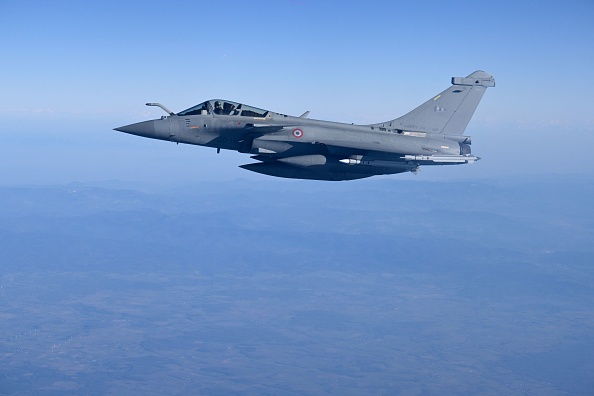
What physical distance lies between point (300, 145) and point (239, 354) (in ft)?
529

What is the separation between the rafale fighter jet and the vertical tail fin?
1.76 meters

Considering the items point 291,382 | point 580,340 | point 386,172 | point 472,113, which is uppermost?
point 472,113

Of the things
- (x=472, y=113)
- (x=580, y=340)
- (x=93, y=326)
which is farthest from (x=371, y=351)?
(x=472, y=113)

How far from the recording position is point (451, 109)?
92.7ft

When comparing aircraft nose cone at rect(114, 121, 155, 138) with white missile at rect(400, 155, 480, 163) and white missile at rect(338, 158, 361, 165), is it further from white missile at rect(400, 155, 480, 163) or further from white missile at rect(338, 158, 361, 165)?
white missile at rect(400, 155, 480, 163)

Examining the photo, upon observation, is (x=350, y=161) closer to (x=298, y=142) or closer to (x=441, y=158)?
(x=298, y=142)

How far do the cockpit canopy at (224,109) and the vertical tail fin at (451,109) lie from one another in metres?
6.72

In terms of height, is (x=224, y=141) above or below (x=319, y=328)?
above

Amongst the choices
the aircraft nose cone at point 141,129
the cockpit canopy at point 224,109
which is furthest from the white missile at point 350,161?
the aircraft nose cone at point 141,129

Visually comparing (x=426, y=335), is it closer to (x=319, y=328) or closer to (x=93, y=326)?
(x=319, y=328)

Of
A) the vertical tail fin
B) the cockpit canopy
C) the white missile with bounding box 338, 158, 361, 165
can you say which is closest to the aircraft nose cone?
the cockpit canopy

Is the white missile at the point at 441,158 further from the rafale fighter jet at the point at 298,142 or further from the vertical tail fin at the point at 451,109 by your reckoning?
the vertical tail fin at the point at 451,109

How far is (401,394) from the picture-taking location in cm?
15175

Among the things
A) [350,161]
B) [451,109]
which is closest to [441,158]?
[350,161]
